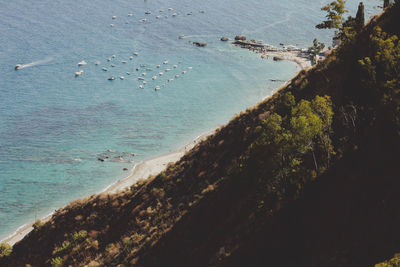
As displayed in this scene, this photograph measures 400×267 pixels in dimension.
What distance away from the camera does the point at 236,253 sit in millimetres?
35812

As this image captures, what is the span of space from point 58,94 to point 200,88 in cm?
4716

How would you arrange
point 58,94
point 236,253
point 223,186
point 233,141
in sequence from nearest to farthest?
point 236,253 → point 223,186 → point 233,141 → point 58,94

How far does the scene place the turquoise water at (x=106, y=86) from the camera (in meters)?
81.7

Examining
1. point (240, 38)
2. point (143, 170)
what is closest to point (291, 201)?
point (143, 170)

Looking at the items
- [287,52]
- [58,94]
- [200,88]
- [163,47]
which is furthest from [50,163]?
[287,52]

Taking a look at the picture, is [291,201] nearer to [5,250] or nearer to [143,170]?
[5,250]

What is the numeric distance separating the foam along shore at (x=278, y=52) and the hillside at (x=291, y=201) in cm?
8335

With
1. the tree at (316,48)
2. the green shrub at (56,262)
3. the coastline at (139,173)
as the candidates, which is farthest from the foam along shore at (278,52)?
the green shrub at (56,262)

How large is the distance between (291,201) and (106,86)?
97.8 m

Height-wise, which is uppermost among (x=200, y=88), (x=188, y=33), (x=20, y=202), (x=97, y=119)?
(x=188, y=33)

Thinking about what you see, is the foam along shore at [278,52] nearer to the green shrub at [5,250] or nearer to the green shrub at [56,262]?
the green shrub at [56,262]

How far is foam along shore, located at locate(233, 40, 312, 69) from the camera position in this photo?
137 metres

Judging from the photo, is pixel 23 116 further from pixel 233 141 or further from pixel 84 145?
pixel 233 141

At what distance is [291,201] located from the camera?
37.1 m
